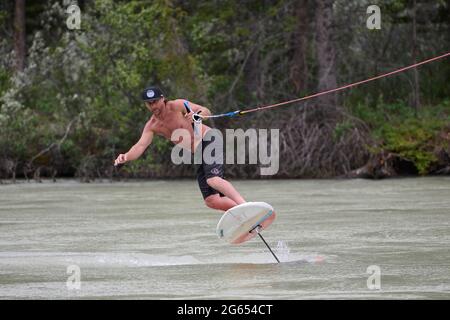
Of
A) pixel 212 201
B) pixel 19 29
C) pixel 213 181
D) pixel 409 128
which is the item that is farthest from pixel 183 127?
pixel 19 29

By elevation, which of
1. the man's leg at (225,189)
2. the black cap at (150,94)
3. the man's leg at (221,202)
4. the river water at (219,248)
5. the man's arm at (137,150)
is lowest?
the river water at (219,248)

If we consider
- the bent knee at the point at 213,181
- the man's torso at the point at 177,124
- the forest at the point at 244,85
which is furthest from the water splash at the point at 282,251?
the forest at the point at 244,85

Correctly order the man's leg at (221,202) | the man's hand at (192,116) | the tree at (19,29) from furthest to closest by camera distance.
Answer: the tree at (19,29)
the man's leg at (221,202)
the man's hand at (192,116)

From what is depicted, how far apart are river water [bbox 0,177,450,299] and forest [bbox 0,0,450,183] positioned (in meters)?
4.49

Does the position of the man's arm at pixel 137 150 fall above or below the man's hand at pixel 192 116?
below

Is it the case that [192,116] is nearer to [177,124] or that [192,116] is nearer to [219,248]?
[177,124]

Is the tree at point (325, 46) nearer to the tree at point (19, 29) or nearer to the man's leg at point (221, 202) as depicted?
the tree at point (19, 29)

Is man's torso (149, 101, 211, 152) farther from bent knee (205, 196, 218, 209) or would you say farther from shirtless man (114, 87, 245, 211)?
bent knee (205, 196, 218, 209)

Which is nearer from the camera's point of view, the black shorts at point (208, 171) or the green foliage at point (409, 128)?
the black shorts at point (208, 171)

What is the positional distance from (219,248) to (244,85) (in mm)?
15622

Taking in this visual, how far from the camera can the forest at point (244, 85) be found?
24516 millimetres

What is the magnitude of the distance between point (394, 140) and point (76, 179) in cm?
696

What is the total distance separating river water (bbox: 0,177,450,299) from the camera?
9414mm

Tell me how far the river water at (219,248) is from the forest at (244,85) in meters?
4.49
